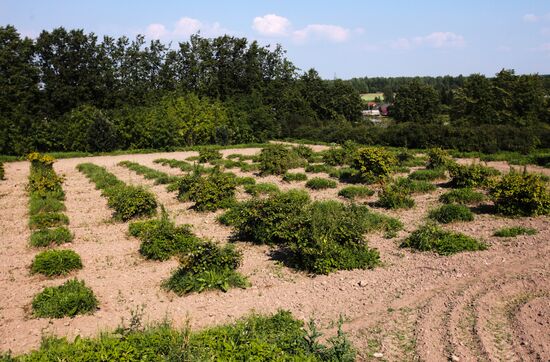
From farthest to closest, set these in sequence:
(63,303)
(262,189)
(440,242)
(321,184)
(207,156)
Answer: (207,156)
(321,184)
(262,189)
(440,242)
(63,303)

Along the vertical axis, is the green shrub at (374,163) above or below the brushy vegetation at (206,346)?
above

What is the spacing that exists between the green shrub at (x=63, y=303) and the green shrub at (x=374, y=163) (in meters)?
10.7

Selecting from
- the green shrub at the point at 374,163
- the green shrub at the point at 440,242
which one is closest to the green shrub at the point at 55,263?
the green shrub at the point at 440,242

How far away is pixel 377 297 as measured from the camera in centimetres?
675

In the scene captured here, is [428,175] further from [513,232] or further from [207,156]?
[207,156]

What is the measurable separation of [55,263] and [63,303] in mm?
1980

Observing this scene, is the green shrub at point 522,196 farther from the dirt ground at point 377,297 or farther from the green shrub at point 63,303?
the green shrub at point 63,303

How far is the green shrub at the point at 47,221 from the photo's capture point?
11526mm

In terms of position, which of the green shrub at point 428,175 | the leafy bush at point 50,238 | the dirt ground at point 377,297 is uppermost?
the green shrub at point 428,175

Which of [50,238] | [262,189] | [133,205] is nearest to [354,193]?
[262,189]

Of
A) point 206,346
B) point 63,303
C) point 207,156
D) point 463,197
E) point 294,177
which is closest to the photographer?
point 206,346

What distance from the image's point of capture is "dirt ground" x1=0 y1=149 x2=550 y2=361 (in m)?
5.41

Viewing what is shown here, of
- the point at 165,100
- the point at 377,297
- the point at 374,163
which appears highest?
the point at 165,100

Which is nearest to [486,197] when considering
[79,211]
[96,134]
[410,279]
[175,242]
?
[410,279]
